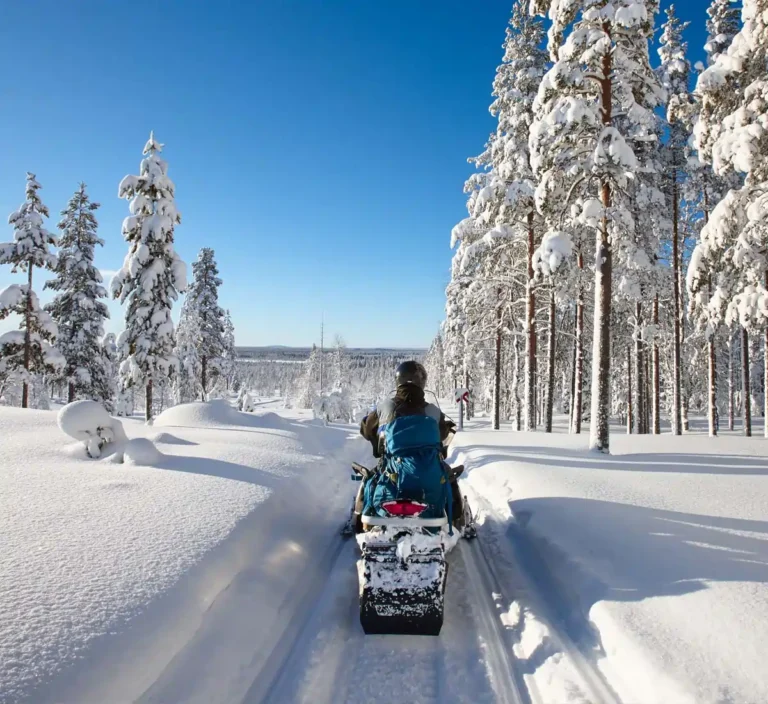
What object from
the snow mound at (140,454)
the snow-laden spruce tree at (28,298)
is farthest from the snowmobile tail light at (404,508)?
the snow-laden spruce tree at (28,298)

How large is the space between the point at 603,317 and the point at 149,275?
19870mm

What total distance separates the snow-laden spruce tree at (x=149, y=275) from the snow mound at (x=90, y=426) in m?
14.4

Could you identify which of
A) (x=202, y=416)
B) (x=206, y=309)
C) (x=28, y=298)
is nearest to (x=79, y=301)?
(x=28, y=298)

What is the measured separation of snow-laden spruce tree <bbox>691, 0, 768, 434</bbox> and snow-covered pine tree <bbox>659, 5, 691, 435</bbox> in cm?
1059

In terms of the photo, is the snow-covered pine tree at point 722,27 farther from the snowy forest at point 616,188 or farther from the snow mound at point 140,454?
the snow mound at point 140,454

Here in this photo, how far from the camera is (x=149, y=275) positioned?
73.9 ft

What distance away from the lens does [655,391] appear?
946 inches

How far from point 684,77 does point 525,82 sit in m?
8.81

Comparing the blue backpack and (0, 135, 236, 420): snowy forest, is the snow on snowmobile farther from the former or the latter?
(0, 135, 236, 420): snowy forest

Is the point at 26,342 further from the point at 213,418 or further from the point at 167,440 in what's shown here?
the point at 167,440

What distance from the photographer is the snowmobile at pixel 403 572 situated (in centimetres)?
411

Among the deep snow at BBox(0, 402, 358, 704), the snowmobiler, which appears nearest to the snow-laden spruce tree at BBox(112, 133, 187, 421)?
the deep snow at BBox(0, 402, 358, 704)

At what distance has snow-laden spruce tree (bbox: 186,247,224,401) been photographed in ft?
122

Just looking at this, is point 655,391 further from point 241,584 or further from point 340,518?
point 241,584
